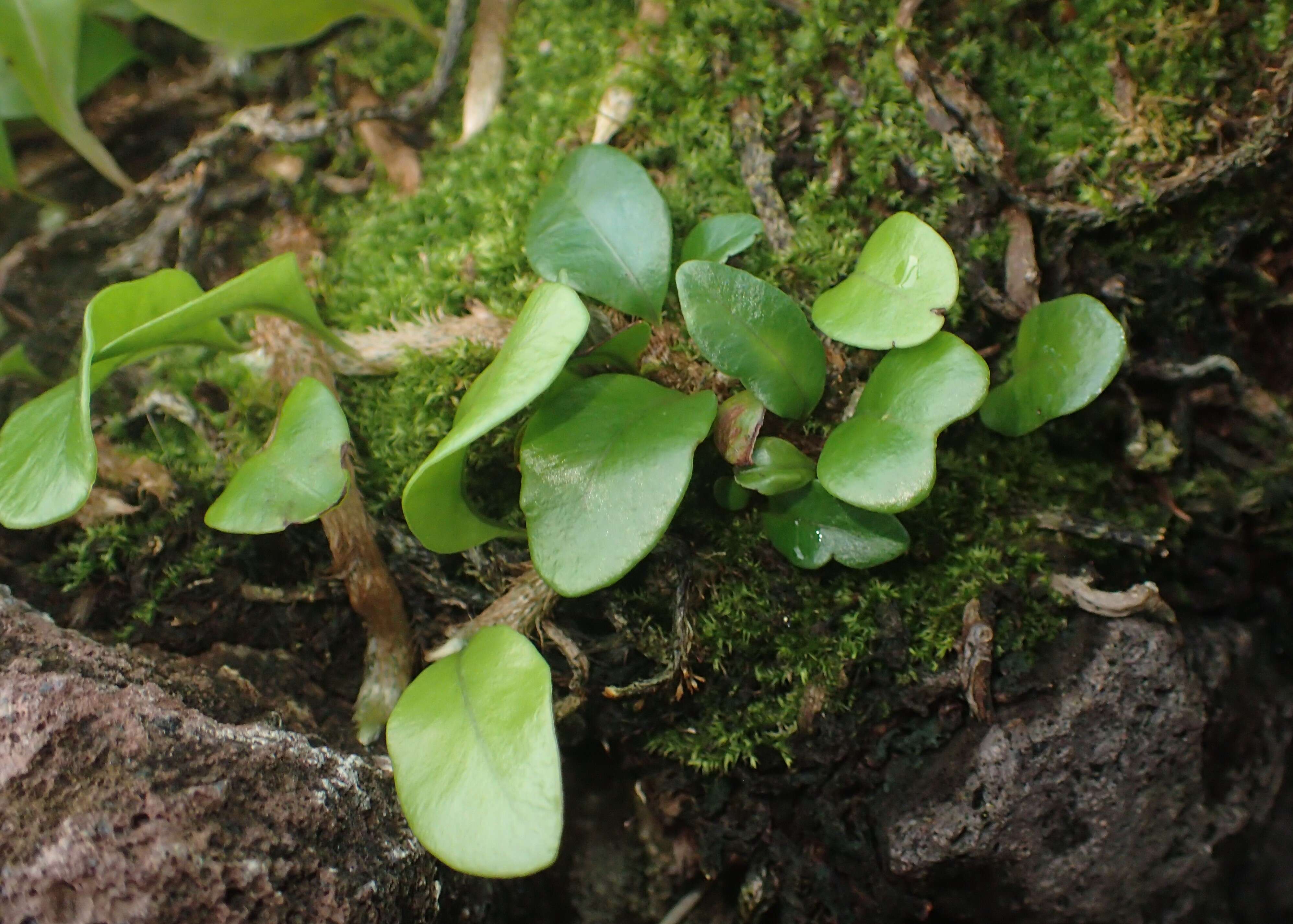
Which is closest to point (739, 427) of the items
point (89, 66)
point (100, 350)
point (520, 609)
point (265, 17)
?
point (520, 609)

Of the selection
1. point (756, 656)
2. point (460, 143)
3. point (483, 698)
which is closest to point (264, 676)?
point (483, 698)

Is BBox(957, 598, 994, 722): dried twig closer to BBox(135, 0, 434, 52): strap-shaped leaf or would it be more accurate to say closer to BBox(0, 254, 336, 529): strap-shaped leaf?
BBox(0, 254, 336, 529): strap-shaped leaf

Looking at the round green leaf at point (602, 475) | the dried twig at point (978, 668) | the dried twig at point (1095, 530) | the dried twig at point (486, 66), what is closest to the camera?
A: the round green leaf at point (602, 475)

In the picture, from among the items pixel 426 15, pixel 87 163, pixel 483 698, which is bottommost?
pixel 483 698

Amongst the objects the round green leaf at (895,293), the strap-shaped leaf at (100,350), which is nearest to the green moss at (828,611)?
the round green leaf at (895,293)

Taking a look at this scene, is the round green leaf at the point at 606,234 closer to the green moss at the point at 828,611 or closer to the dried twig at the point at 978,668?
the green moss at the point at 828,611

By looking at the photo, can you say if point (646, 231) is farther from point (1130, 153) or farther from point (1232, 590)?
point (1232, 590)
